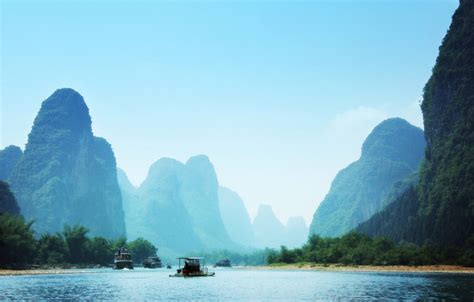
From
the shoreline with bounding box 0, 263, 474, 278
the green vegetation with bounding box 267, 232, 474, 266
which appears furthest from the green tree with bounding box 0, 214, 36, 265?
the green vegetation with bounding box 267, 232, 474, 266

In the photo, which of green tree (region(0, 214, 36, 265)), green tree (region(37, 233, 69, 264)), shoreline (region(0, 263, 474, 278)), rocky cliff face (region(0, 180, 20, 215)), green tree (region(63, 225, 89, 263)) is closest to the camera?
shoreline (region(0, 263, 474, 278))

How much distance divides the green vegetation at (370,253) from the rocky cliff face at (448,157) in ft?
45.3

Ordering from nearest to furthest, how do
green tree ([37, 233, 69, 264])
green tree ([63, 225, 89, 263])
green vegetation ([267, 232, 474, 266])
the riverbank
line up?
the riverbank < green vegetation ([267, 232, 474, 266]) < green tree ([37, 233, 69, 264]) < green tree ([63, 225, 89, 263])

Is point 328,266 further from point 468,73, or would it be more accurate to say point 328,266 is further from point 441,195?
point 468,73

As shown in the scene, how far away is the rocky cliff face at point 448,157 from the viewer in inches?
5738

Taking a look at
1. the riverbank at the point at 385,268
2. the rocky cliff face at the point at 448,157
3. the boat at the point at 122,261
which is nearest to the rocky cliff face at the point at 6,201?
the boat at the point at 122,261

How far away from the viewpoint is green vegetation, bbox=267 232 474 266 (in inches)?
4601

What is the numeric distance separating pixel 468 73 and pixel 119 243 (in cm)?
12984

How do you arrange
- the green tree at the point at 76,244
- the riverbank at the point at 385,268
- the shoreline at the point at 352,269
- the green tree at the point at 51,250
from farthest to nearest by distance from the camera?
the green tree at the point at 76,244 < the green tree at the point at 51,250 < the riverbank at the point at 385,268 < the shoreline at the point at 352,269

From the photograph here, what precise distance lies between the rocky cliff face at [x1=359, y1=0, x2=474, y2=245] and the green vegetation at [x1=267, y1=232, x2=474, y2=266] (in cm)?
1381

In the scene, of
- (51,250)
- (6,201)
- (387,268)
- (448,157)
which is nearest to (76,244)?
(51,250)

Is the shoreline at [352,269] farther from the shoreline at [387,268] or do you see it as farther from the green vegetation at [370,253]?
the green vegetation at [370,253]

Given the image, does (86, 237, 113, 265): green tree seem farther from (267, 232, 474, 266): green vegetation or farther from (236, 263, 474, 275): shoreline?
(236, 263, 474, 275): shoreline

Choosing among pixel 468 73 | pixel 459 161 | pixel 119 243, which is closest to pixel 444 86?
pixel 468 73
